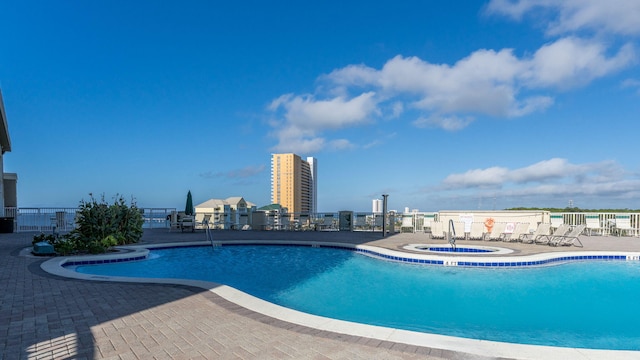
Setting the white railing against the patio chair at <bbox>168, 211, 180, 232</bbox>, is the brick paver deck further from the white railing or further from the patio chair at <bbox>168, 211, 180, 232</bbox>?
the white railing

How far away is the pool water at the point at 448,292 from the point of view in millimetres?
4418

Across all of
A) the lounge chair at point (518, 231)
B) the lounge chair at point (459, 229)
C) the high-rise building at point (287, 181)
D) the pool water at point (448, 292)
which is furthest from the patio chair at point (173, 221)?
the high-rise building at point (287, 181)

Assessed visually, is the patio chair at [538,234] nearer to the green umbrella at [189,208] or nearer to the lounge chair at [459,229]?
the lounge chair at [459,229]

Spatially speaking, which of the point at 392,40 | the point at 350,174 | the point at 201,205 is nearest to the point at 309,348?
the point at 392,40

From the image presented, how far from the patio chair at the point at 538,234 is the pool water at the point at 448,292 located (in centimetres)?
255

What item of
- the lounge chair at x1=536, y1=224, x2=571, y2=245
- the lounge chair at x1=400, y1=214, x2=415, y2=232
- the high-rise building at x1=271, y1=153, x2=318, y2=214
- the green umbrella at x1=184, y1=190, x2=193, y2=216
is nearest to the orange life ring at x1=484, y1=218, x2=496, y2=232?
the lounge chair at x1=536, y1=224, x2=571, y2=245

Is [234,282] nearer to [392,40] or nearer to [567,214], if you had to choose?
[392,40]

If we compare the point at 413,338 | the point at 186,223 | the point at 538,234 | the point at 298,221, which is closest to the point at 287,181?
the point at 298,221

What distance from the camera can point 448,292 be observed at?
6.02 m

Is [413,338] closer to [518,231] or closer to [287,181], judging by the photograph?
[518,231]

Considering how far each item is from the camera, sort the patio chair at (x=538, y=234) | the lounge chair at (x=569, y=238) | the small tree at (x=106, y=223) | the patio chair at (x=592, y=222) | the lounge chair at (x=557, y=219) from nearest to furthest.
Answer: the small tree at (x=106, y=223), the lounge chair at (x=569, y=238), the patio chair at (x=538, y=234), the patio chair at (x=592, y=222), the lounge chair at (x=557, y=219)

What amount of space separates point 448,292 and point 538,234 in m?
6.83

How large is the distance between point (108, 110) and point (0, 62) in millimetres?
4822

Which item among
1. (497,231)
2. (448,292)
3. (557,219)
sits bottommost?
(448,292)
